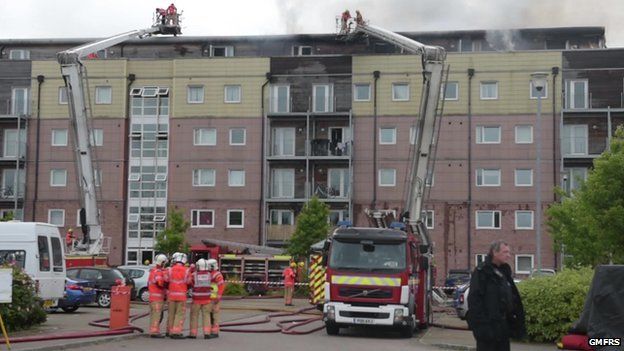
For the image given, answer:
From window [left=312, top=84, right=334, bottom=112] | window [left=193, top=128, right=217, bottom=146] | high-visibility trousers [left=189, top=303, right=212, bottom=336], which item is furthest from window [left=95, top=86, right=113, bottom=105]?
high-visibility trousers [left=189, top=303, right=212, bottom=336]

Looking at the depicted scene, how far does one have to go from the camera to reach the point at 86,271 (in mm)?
32125

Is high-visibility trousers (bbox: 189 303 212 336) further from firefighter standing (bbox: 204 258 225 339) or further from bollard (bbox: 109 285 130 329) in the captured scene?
bollard (bbox: 109 285 130 329)

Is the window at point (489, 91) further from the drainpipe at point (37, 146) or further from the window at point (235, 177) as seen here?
the drainpipe at point (37, 146)

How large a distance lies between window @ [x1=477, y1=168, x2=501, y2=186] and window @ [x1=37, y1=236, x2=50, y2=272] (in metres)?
33.6

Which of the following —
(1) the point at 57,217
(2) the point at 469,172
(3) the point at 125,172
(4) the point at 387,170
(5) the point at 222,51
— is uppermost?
(5) the point at 222,51

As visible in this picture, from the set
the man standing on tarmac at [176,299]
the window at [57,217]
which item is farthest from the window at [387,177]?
the man standing on tarmac at [176,299]

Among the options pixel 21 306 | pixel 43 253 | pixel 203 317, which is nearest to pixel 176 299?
pixel 203 317

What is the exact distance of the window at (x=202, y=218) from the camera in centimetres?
5466

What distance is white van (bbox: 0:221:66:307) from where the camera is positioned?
74.7 ft

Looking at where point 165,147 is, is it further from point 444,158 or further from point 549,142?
point 549,142

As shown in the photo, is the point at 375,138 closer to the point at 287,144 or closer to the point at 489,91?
the point at 287,144

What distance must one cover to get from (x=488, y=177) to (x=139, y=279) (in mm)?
24325

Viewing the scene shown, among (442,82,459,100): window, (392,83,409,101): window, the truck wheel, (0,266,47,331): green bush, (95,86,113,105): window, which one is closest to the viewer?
(0,266,47,331): green bush

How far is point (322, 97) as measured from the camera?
54.7 meters
